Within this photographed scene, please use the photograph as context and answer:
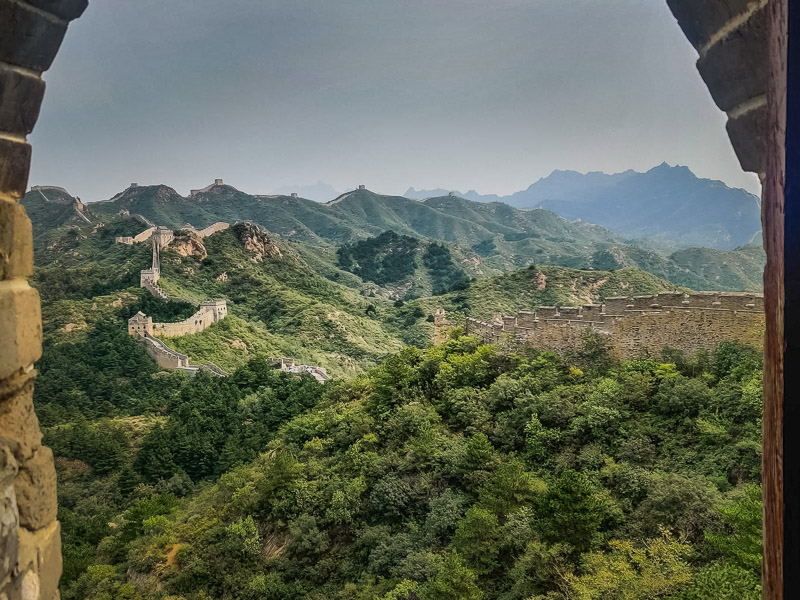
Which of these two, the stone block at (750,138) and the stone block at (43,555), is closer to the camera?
the stone block at (750,138)

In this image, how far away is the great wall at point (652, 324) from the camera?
1129 centimetres

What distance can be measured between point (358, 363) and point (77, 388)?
1781cm

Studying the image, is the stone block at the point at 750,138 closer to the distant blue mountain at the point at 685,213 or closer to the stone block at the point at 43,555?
the stone block at the point at 43,555

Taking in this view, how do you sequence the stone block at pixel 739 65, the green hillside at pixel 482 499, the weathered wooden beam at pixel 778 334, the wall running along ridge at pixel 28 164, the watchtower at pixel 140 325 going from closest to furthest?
Result: the weathered wooden beam at pixel 778 334, the stone block at pixel 739 65, the wall running along ridge at pixel 28 164, the green hillside at pixel 482 499, the watchtower at pixel 140 325

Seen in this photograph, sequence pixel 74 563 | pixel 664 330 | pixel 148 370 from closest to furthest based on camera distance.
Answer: pixel 664 330 → pixel 74 563 → pixel 148 370

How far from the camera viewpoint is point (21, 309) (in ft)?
6.10

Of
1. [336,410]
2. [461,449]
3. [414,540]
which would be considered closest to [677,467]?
[461,449]

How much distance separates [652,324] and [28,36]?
42.5 ft

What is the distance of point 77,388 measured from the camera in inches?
1204

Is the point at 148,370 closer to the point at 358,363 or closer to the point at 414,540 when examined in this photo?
Result: the point at 358,363

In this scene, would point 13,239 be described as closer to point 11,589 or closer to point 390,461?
point 11,589

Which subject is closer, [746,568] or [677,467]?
[746,568]

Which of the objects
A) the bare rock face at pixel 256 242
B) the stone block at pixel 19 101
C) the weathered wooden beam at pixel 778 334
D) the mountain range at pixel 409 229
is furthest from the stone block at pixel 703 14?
the bare rock face at pixel 256 242

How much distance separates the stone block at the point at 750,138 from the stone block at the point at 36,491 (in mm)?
2729
